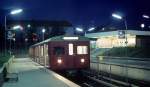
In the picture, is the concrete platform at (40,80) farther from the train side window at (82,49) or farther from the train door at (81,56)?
the train side window at (82,49)

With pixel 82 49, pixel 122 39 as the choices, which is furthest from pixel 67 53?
pixel 122 39

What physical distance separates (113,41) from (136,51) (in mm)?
21384

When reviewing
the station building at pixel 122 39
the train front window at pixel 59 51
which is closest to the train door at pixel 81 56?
the train front window at pixel 59 51

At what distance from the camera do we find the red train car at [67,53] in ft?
90.3

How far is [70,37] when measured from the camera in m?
28.4

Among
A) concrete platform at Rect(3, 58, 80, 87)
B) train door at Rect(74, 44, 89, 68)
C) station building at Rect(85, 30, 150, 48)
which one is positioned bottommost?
concrete platform at Rect(3, 58, 80, 87)

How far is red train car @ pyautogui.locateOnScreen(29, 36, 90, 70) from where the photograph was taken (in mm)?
27531

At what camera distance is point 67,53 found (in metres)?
27.9

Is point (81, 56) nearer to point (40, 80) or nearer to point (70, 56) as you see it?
point (70, 56)

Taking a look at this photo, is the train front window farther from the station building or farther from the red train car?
the station building

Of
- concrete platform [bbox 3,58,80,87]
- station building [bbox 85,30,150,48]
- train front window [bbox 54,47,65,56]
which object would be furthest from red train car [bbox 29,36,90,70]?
station building [bbox 85,30,150,48]

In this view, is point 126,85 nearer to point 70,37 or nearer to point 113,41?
point 70,37

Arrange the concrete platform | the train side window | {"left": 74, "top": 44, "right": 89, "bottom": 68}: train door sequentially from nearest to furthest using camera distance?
the concrete platform < {"left": 74, "top": 44, "right": 89, "bottom": 68}: train door < the train side window

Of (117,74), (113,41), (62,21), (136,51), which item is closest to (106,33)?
(113,41)
